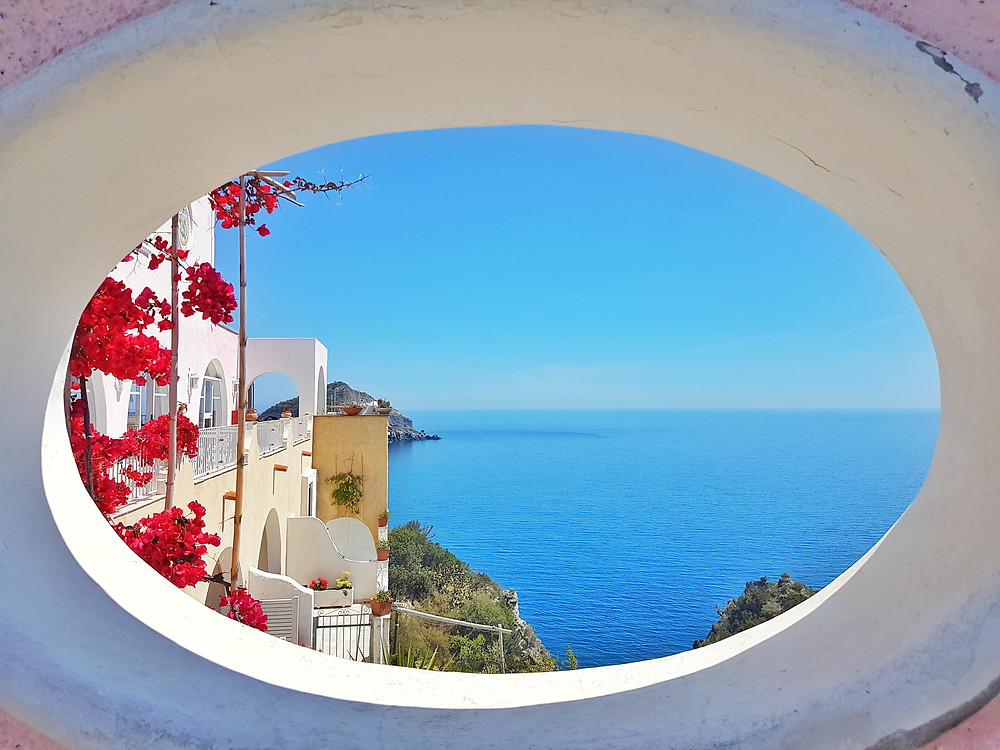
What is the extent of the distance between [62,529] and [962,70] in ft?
6.03

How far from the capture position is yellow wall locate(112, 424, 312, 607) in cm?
552

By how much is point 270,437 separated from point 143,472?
4.94 metres

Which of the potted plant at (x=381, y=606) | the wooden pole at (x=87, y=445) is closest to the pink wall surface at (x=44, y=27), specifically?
the wooden pole at (x=87, y=445)

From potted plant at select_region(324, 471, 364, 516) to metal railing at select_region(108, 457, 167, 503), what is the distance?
28.4 feet

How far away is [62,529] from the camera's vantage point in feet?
4.35

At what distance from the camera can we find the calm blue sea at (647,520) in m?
37.8

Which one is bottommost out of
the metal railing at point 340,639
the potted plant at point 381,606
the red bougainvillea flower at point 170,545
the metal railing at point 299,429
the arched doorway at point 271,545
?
the metal railing at point 340,639

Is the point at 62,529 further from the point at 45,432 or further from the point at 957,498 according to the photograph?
the point at 957,498

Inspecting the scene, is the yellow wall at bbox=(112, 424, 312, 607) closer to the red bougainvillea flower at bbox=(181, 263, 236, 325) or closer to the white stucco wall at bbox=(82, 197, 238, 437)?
the white stucco wall at bbox=(82, 197, 238, 437)

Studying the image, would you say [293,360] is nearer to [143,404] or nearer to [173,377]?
[143,404]

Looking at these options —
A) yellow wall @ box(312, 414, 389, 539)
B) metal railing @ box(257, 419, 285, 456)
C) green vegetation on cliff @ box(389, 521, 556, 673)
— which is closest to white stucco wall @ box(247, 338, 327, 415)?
yellow wall @ box(312, 414, 389, 539)

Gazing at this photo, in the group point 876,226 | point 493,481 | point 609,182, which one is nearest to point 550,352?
point 493,481

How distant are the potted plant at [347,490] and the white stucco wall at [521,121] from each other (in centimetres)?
1283

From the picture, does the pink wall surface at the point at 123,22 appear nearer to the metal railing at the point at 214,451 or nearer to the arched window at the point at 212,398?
the metal railing at the point at 214,451
